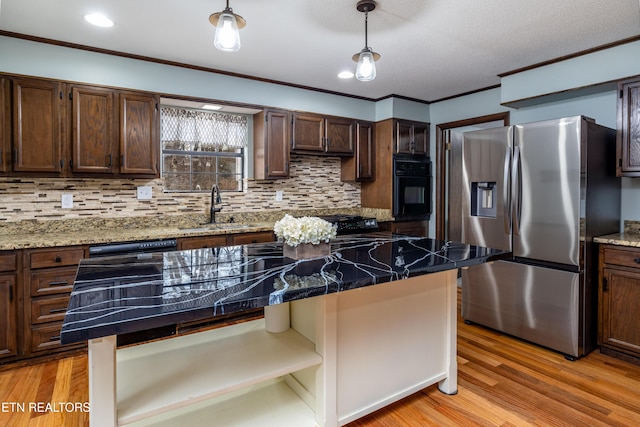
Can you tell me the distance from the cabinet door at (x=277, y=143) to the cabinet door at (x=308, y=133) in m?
0.10

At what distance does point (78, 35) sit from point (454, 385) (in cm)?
359

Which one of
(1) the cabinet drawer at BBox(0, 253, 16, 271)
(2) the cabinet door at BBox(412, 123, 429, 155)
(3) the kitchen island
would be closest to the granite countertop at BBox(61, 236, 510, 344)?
(3) the kitchen island

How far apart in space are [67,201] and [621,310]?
4431mm

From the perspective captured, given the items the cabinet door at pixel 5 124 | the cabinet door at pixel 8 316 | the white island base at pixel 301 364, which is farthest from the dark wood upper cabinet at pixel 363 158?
Result: the cabinet door at pixel 8 316

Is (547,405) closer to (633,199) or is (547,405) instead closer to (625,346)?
(625,346)

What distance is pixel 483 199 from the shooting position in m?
3.21

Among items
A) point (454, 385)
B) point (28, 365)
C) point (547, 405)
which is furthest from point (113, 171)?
point (547, 405)

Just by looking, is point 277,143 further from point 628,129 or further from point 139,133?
point 628,129

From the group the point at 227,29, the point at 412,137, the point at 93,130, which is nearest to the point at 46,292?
the point at 93,130

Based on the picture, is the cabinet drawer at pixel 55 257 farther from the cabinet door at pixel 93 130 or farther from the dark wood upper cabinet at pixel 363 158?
the dark wood upper cabinet at pixel 363 158

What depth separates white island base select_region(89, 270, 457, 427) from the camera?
1.40 meters

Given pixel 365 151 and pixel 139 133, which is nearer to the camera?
pixel 139 133

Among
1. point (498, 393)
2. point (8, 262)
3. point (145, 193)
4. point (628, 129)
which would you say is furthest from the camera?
point (145, 193)

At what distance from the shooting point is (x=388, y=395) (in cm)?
195
